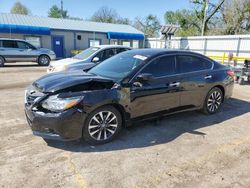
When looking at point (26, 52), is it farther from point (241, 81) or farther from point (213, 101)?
point (213, 101)

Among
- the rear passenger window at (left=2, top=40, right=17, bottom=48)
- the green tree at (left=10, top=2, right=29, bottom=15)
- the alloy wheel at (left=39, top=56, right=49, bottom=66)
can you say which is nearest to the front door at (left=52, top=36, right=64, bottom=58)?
the alloy wheel at (left=39, top=56, right=49, bottom=66)

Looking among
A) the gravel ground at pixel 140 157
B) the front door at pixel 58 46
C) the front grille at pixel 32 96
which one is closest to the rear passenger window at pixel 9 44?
the front door at pixel 58 46

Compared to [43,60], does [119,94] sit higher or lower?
higher

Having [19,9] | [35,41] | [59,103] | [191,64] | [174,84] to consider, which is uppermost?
[19,9]

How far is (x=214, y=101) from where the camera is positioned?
543 centimetres

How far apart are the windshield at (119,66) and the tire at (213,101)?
200 cm

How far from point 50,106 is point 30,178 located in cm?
102

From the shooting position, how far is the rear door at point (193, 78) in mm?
4688

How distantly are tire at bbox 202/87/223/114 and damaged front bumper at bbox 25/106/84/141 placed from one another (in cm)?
314

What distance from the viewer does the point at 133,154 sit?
3502 mm

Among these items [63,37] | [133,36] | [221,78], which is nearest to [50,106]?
[221,78]

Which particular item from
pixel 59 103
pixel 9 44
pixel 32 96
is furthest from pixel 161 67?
pixel 9 44

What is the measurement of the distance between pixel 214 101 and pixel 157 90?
1958mm

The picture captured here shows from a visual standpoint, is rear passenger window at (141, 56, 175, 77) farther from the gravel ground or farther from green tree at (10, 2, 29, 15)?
green tree at (10, 2, 29, 15)
